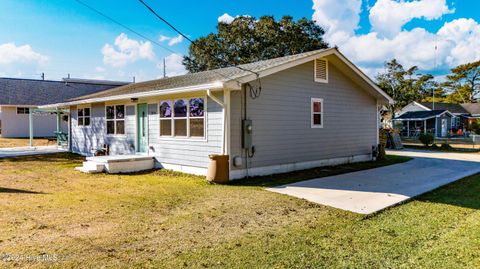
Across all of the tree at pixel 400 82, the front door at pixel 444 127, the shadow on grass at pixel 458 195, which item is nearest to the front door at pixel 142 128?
the shadow on grass at pixel 458 195

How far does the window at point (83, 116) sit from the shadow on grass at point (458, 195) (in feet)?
44.2

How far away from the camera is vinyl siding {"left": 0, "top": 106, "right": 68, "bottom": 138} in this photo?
84.2 ft

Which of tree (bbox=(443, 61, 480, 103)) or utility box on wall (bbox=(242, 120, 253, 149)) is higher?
tree (bbox=(443, 61, 480, 103))

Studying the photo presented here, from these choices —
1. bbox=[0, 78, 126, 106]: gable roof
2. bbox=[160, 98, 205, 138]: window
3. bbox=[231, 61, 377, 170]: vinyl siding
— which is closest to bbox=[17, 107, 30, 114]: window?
bbox=[0, 78, 126, 106]: gable roof

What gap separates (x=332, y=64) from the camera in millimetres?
11461

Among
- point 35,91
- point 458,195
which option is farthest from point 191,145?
point 35,91

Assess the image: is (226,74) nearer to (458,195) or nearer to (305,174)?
(305,174)

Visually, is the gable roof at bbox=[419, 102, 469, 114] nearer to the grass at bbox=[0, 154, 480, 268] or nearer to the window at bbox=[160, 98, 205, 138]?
the grass at bbox=[0, 154, 480, 268]

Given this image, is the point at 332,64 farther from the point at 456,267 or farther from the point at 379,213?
the point at 456,267

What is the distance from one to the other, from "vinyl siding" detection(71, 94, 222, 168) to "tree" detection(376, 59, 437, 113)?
36029 millimetres

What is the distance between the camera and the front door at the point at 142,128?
11289mm

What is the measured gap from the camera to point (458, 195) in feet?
22.9

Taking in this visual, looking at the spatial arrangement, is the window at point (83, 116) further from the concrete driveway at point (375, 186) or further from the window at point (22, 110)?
the window at point (22, 110)

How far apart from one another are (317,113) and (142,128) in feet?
19.9
